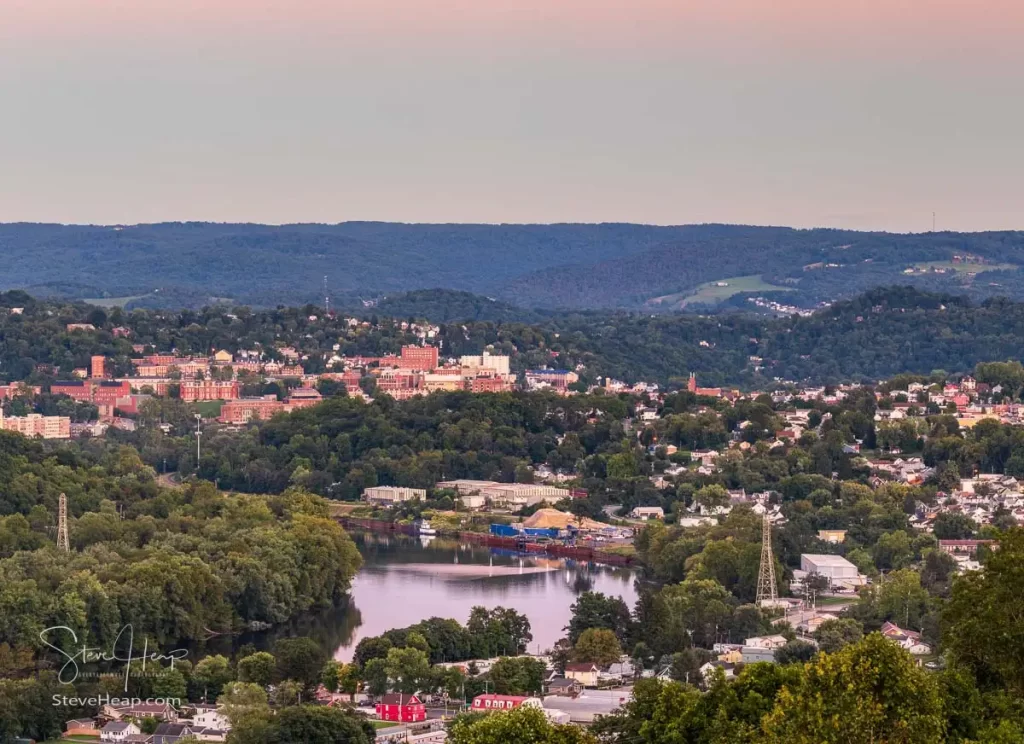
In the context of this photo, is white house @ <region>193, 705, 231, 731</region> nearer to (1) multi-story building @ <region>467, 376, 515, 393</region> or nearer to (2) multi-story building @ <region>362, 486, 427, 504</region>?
(2) multi-story building @ <region>362, 486, 427, 504</region>

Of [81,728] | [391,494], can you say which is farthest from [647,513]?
[81,728]

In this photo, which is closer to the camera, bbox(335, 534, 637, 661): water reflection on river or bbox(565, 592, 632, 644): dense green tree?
bbox(565, 592, 632, 644): dense green tree

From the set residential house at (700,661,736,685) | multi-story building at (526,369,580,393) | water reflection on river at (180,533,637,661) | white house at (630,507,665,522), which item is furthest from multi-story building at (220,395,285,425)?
residential house at (700,661,736,685)

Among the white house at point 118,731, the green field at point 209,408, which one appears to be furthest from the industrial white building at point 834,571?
the green field at point 209,408

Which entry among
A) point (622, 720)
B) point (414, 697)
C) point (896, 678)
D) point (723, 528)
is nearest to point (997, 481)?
point (723, 528)

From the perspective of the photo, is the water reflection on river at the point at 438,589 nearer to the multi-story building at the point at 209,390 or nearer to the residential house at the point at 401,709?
the residential house at the point at 401,709

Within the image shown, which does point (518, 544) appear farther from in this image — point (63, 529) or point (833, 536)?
point (63, 529)
